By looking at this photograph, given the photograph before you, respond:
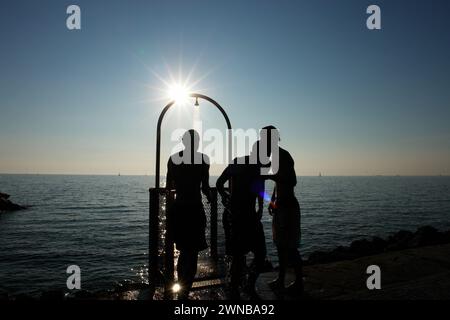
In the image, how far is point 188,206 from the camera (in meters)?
4.45

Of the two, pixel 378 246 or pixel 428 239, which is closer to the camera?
pixel 428 239

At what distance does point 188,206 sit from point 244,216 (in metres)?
0.83

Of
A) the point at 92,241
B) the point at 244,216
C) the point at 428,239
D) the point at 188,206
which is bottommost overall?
the point at 92,241

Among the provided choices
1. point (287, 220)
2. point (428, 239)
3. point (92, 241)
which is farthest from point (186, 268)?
point (92, 241)

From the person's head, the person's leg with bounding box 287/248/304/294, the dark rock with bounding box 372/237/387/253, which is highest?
the person's head

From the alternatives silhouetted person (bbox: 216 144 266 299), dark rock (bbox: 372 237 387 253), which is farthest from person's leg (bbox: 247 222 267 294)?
dark rock (bbox: 372 237 387 253)

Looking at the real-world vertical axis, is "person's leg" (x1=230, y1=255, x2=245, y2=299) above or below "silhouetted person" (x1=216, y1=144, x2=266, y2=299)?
below

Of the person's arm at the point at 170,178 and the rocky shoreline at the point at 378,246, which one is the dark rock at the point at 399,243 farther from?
the person's arm at the point at 170,178

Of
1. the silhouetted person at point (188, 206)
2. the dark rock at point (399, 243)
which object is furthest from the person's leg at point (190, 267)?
the dark rock at point (399, 243)

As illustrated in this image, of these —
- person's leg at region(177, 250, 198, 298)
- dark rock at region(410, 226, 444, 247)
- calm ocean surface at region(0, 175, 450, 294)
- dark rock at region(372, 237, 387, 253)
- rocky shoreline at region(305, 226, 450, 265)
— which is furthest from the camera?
calm ocean surface at region(0, 175, 450, 294)

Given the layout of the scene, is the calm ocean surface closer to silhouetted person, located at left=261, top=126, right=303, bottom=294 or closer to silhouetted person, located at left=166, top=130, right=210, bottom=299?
silhouetted person, located at left=166, top=130, right=210, bottom=299

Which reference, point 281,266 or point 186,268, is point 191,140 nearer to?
point 186,268

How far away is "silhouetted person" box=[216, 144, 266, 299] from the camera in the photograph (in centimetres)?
447
